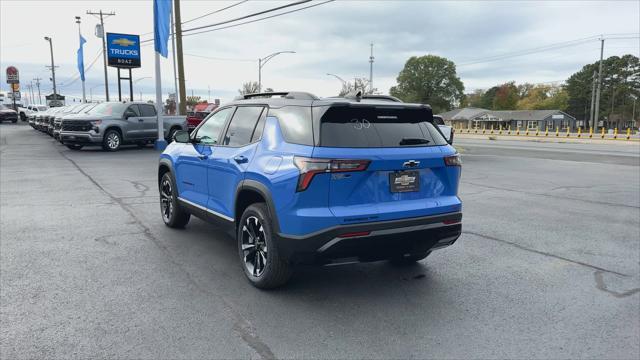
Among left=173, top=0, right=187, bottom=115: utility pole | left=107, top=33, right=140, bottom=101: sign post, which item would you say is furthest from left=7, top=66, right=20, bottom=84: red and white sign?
left=173, top=0, right=187, bottom=115: utility pole

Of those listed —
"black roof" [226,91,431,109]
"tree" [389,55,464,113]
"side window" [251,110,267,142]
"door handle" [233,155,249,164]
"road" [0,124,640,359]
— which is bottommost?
"road" [0,124,640,359]

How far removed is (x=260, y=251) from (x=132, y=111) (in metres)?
16.8

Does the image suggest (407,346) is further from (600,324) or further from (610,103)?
(610,103)

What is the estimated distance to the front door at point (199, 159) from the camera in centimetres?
543

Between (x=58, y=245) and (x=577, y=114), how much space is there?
396 feet

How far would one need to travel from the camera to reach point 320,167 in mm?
3771

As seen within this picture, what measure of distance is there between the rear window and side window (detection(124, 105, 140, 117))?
56.2 ft

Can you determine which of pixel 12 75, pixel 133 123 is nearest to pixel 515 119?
pixel 12 75

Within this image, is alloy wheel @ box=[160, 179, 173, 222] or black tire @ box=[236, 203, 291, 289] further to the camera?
alloy wheel @ box=[160, 179, 173, 222]

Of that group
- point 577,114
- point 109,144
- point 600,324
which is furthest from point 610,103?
point 600,324

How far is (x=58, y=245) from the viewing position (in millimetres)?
5840

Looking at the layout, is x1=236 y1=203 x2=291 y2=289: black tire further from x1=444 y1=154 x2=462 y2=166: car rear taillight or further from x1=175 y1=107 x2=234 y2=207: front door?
x1=444 y1=154 x2=462 y2=166: car rear taillight

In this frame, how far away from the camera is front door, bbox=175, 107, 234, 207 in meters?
5.43

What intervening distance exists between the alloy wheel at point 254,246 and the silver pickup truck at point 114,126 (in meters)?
14.7
